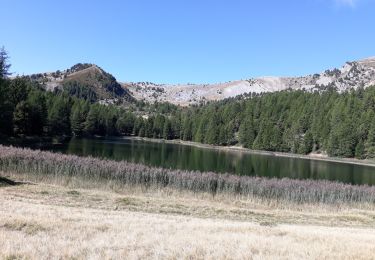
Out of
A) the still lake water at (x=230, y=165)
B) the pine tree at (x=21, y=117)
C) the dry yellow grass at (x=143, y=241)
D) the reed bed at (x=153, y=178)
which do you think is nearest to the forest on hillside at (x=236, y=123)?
the pine tree at (x=21, y=117)

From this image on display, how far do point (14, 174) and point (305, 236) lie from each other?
24525mm

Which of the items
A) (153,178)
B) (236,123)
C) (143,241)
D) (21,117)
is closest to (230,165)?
(21,117)

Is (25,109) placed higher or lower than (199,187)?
higher

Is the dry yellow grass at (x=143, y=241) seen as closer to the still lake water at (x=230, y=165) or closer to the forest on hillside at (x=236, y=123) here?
the still lake water at (x=230, y=165)

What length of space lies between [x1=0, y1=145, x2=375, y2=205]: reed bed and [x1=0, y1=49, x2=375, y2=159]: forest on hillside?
45.8 m

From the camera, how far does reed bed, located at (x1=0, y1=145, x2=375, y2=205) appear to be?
106 feet

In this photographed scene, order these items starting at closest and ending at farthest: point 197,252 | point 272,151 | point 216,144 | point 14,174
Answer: point 197,252 < point 14,174 < point 272,151 < point 216,144

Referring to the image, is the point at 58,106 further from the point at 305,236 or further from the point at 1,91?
the point at 305,236

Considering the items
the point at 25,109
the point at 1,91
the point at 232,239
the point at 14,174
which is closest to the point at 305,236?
the point at 232,239

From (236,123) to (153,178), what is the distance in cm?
16059

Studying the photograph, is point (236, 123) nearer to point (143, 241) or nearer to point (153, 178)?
point (153, 178)

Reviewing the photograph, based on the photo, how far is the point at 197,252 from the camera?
10.2m

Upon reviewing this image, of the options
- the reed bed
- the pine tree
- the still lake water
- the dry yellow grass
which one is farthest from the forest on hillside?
the dry yellow grass

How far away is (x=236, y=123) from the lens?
191 metres
